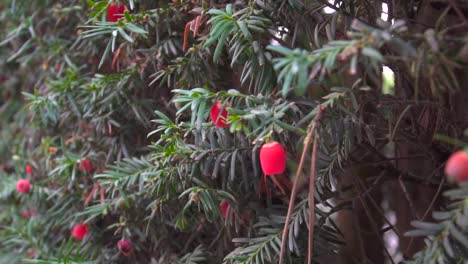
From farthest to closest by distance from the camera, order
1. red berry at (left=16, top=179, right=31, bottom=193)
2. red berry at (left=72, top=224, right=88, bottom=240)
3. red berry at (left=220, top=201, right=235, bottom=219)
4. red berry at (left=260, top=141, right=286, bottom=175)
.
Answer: red berry at (left=16, top=179, right=31, bottom=193) < red berry at (left=72, top=224, right=88, bottom=240) < red berry at (left=220, top=201, right=235, bottom=219) < red berry at (left=260, top=141, right=286, bottom=175)

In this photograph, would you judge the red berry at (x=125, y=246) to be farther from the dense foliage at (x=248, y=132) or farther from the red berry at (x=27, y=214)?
the red berry at (x=27, y=214)

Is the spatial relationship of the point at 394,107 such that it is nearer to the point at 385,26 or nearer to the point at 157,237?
the point at 385,26

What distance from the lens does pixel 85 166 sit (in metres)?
1.32

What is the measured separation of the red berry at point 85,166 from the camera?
1311mm

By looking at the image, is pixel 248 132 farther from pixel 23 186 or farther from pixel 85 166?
pixel 23 186

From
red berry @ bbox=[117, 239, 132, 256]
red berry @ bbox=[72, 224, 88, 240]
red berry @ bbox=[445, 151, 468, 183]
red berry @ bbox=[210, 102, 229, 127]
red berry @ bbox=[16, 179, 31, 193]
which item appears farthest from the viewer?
red berry @ bbox=[16, 179, 31, 193]

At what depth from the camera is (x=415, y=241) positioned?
3.43 ft

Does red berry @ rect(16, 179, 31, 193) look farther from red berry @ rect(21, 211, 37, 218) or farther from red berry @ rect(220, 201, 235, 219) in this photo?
red berry @ rect(220, 201, 235, 219)

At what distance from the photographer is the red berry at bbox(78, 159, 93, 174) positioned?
1.31 metres

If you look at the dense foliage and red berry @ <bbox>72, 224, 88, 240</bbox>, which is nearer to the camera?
the dense foliage

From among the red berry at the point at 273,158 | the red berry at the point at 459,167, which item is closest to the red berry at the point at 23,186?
the red berry at the point at 273,158

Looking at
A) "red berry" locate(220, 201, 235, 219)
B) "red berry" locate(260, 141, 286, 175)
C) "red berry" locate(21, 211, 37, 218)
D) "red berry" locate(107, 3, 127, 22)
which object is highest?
"red berry" locate(107, 3, 127, 22)

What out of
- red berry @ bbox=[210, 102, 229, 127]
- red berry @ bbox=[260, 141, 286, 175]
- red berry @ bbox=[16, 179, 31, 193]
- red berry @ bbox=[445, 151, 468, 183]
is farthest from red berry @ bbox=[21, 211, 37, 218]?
red berry @ bbox=[445, 151, 468, 183]

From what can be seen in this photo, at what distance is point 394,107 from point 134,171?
1.76ft
